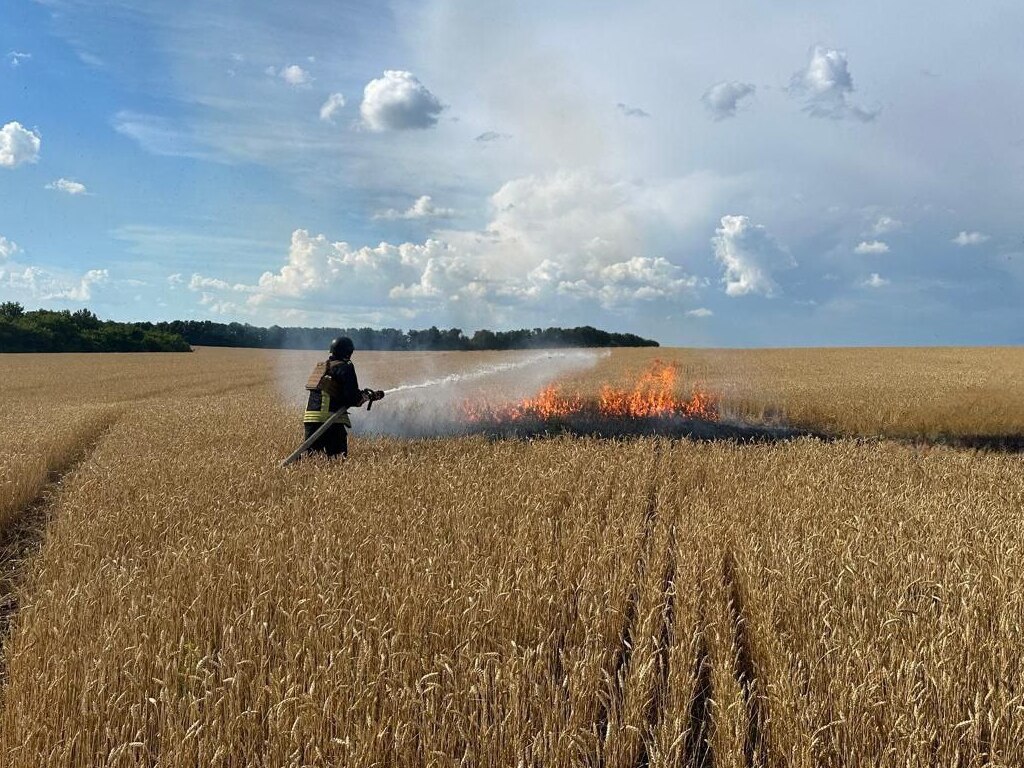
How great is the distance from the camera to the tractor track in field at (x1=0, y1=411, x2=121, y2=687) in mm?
5926

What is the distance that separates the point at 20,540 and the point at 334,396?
453cm

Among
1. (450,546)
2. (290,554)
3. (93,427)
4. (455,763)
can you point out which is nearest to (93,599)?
(290,554)

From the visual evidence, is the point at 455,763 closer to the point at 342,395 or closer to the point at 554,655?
the point at 554,655

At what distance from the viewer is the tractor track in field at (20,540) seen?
5.93 meters

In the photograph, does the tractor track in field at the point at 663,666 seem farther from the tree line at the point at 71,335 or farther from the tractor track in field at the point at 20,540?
the tree line at the point at 71,335

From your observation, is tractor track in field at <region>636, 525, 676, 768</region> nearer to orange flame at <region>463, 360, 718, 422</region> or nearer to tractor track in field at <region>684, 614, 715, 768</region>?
tractor track in field at <region>684, 614, 715, 768</region>

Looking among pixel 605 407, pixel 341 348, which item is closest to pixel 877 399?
pixel 605 407

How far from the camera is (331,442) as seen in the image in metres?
11.1

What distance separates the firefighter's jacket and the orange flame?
5795mm

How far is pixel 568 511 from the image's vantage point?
7227mm

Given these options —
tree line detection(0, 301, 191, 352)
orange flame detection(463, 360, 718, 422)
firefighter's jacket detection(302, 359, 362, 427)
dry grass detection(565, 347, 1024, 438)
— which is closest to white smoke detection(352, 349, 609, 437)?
orange flame detection(463, 360, 718, 422)

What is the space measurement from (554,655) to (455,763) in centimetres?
124

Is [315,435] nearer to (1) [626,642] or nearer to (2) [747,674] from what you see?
(1) [626,642]

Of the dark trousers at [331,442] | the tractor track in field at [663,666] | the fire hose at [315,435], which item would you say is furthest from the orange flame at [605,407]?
the tractor track in field at [663,666]
